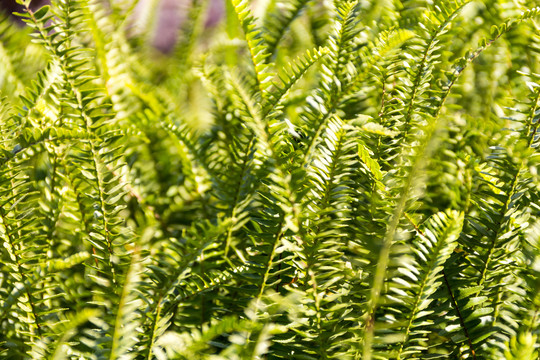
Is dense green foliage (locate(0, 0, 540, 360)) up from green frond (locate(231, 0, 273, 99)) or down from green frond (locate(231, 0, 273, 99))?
down

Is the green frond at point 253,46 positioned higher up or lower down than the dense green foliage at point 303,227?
higher up

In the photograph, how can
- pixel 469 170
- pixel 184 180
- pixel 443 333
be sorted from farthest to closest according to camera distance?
pixel 184 180
pixel 469 170
pixel 443 333

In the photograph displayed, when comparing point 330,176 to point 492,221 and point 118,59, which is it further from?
point 118,59

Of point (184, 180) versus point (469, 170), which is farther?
point (184, 180)

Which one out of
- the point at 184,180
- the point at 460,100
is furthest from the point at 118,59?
the point at 460,100

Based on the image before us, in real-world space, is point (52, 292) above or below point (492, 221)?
below

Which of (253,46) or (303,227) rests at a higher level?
(253,46)

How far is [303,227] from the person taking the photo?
31 centimetres

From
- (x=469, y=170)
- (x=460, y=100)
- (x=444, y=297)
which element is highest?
(x=460, y=100)

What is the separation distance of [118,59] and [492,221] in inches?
19.7

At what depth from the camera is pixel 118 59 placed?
2.03 feet

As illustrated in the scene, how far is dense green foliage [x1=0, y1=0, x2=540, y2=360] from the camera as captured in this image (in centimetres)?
29

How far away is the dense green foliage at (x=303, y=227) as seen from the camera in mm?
294

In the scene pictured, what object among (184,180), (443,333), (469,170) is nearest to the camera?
(443,333)
